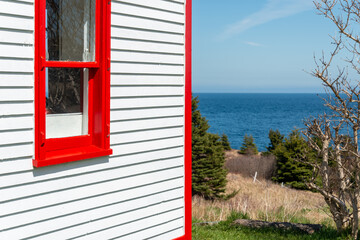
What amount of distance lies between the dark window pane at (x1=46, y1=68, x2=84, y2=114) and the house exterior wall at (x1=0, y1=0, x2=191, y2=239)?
27cm

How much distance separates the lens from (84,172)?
4.59 metres

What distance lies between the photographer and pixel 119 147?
4949mm

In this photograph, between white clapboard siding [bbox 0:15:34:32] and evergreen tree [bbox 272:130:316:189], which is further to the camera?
evergreen tree [bbox 272:130:316:189]

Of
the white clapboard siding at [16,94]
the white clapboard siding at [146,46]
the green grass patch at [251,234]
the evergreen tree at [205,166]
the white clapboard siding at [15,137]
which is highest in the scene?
the white clapboard siding at [146,46]

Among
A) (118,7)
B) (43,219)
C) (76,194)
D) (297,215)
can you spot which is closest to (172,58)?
(118,7)

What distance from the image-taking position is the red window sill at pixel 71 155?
411cm

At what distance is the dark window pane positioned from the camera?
4262mm

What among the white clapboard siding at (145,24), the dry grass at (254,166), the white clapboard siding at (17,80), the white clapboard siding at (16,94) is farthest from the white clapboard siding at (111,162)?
the dry grass at (254,166)

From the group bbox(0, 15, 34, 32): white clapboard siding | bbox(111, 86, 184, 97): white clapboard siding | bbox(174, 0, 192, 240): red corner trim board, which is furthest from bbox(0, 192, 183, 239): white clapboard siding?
bbox(0, 15, 34, 32): white clapboard siding

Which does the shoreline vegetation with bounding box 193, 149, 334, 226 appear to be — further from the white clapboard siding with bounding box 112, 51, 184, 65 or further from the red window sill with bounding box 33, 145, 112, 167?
the red window sill with bounding box 33, 145, 112, 167

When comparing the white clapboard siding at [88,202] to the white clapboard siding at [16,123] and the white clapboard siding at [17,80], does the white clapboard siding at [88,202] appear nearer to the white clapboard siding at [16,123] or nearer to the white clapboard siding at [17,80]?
the white clapboard siding at [16,123]

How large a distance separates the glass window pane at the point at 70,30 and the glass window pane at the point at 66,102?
0.16 m

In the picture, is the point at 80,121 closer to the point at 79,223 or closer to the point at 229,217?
the point at 79,223

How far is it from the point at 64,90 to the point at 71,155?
0.67 m
